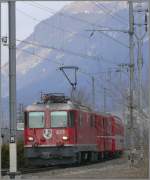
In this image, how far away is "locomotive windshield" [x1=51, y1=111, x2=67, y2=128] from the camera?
28.9m

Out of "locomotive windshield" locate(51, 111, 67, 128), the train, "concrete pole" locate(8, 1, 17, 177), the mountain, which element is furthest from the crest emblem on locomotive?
"concrete pole" locate(8, 1, 17, 177)

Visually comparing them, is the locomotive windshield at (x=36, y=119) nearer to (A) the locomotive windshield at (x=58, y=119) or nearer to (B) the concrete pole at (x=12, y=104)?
(A) the locomotive windshield at (x=58, y=119)

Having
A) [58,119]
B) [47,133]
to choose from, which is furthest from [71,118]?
[47,133]

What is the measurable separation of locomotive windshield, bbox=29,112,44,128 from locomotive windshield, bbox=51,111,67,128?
1.77 feet

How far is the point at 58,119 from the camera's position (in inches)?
1143

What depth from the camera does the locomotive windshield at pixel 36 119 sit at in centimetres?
2911

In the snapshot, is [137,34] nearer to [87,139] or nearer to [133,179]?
[87,139]

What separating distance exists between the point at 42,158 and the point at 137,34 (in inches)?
552

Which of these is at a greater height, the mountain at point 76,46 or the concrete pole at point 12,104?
the mountain at point 76,46

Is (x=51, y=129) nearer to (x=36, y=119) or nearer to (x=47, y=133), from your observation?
(x=47, y=133)

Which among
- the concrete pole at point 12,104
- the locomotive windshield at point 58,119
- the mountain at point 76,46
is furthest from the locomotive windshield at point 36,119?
the concrete pole at point 12,104

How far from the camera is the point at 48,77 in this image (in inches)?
2670

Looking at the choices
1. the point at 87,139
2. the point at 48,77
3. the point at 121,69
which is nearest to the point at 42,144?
the point at 87,139

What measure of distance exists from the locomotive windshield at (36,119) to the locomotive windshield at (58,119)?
54 centimetres
